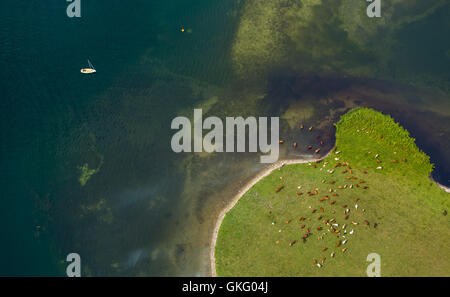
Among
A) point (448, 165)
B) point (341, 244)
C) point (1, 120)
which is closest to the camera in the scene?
point (341, 244)

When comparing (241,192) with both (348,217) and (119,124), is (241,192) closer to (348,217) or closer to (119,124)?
(348,217)

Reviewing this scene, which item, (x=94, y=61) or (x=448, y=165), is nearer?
(x=448, y=165)

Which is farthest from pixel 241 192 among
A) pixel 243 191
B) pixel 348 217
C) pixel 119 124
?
pixel 119 124

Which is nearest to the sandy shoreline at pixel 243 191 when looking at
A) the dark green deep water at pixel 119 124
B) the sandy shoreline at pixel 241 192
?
the sandy shoreline at pixel 241 192

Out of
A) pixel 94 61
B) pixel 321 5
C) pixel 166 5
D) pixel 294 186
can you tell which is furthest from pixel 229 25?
pixel 294 186

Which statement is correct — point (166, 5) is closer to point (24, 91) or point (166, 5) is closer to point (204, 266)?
point (24, 91)

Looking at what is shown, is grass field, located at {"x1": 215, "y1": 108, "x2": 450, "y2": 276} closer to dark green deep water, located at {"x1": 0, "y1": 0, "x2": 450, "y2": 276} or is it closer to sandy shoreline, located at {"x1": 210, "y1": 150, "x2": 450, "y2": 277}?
sandy shoreline, located at {"x1": 210, "y1": 150, "x2": 450, "y2": 277}

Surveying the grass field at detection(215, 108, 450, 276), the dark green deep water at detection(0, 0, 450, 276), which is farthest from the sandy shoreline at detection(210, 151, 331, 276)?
the dark green deep water at detection(0, 0, 450, 276)
